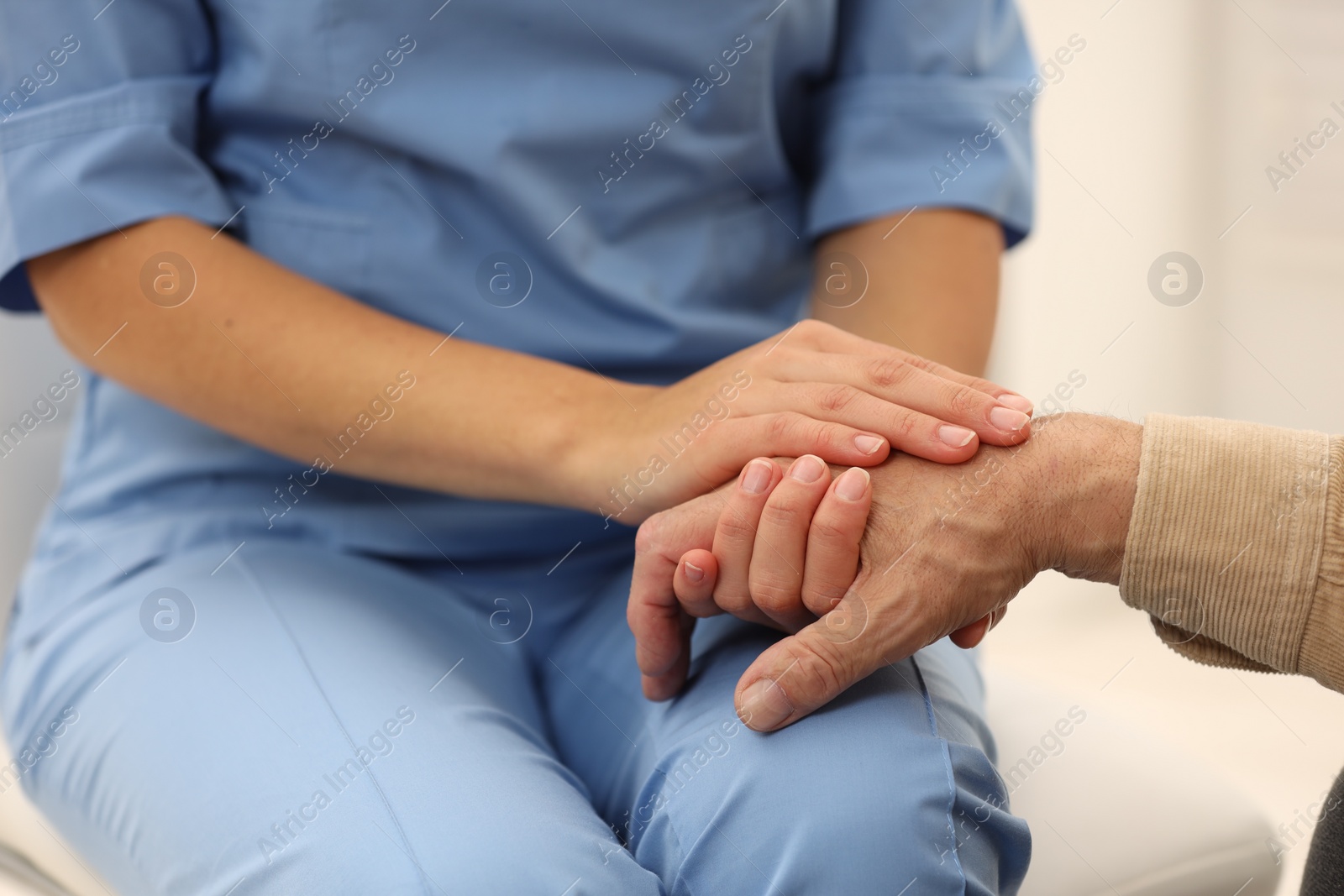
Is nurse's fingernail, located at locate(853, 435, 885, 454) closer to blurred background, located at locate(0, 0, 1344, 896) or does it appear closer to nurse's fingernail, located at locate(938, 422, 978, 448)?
nurse's fingernail, located at locate(938, 422, 978, 448)

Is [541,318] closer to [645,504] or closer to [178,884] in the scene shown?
[645,504]

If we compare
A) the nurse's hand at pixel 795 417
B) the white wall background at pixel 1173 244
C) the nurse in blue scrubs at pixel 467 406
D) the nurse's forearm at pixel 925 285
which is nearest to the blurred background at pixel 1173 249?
the white wall background at pixel 1173 244

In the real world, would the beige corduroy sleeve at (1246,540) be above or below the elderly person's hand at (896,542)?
above

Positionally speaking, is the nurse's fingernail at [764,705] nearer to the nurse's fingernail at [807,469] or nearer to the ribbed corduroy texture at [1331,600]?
the nurse's fingernail at [807,469]

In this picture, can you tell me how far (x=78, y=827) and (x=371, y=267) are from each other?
379 mm

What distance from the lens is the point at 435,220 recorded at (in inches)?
28.5

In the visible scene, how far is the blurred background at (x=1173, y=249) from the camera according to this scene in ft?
4.44

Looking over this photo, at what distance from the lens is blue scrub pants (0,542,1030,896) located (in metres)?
0.49

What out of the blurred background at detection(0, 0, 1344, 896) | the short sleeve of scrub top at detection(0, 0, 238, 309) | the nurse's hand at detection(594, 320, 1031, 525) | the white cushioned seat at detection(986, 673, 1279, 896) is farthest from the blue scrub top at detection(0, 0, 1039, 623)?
the blurred background at detection(0, 0, 1344, 896)

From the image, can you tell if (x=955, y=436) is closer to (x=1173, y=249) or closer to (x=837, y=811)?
(x=837, y=811)

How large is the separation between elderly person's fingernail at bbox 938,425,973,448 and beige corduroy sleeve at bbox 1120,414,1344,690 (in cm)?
9

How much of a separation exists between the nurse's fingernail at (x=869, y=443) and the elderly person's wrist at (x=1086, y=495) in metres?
0.08

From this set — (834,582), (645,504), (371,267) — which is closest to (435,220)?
(371,267)

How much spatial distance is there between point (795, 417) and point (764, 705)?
160 mm
